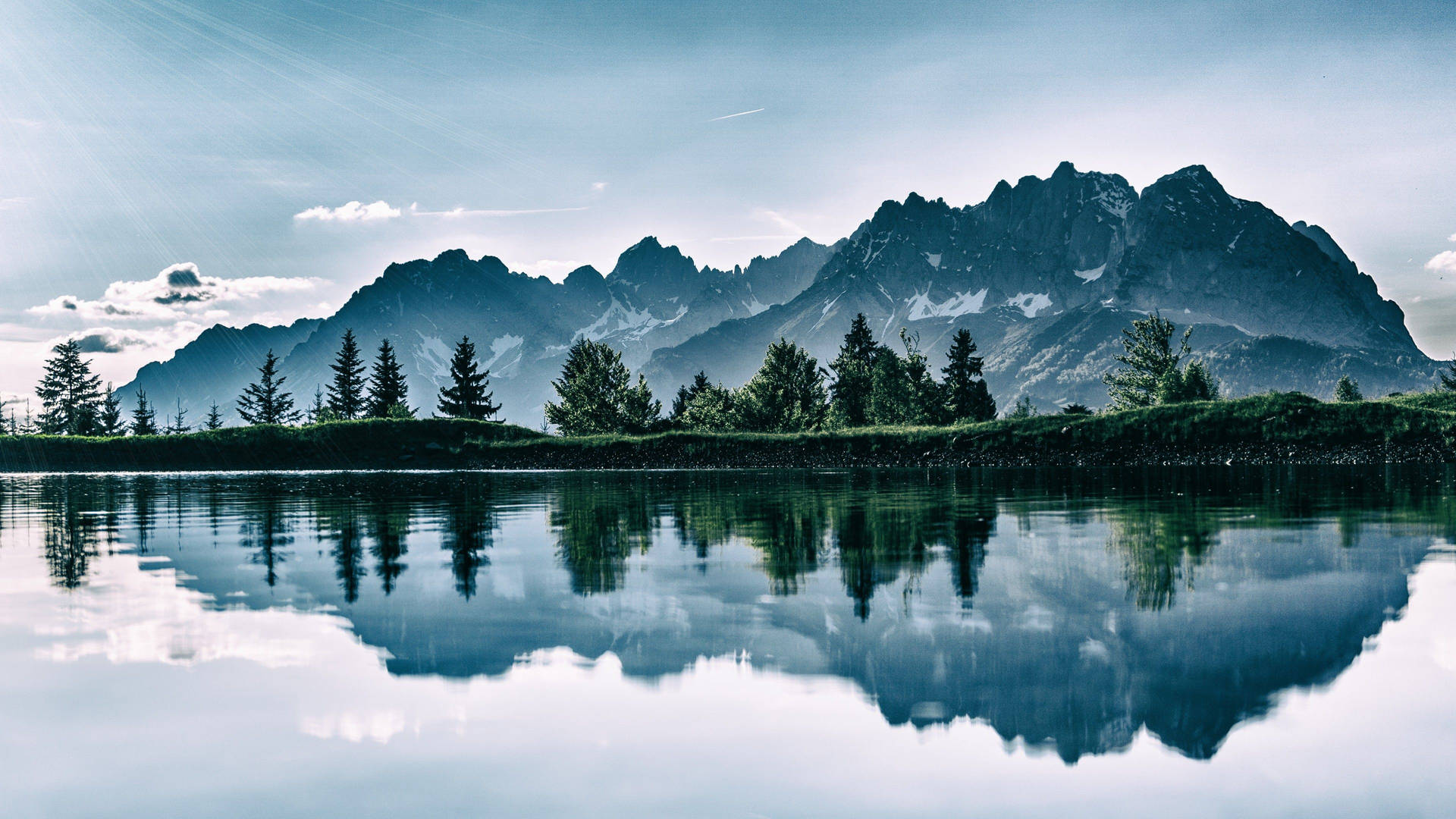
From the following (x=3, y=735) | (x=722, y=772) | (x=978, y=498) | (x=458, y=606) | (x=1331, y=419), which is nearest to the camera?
(x=722, y=772)

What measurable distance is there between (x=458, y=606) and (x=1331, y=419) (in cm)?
6442

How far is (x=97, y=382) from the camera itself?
173250 millimetres

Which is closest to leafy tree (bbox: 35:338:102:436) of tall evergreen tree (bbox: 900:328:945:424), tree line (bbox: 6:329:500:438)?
tree line (bbox: 6:329:500:438)

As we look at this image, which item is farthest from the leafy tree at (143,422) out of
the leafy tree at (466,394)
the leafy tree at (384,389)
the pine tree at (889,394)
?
the pine tree at (889,394)

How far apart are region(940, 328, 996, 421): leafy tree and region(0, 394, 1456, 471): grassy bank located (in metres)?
45.0

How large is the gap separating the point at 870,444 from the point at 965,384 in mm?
54260

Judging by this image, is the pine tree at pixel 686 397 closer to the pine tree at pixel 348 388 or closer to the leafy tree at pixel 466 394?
the leafy tree at pixel 466 394

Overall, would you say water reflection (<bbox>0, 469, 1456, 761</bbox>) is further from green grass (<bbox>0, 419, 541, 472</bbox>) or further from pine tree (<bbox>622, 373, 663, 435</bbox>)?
pine tree (<bbox>622, 373, 663, 435</bbox>)

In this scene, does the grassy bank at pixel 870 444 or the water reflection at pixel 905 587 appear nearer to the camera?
the water reflection at pixel 905 587

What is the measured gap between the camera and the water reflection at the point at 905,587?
28.9 ft

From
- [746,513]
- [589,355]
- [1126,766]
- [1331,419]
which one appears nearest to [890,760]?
[1126,766]

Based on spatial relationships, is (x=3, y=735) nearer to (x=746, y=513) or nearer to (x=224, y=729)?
(x=224, y=729)

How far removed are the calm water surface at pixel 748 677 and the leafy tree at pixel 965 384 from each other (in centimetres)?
10101

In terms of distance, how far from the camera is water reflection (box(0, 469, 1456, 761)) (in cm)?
882
